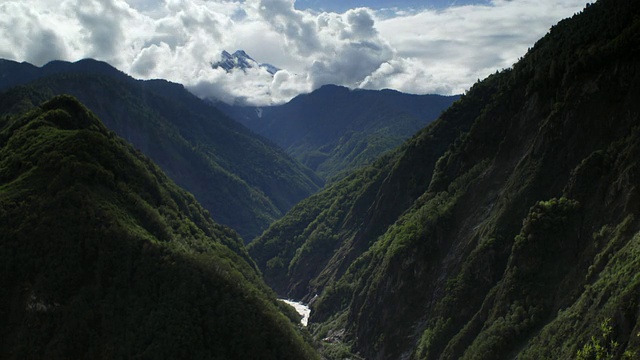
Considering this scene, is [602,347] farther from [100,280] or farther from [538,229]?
[100,280]

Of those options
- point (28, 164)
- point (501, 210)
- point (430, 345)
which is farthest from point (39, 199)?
point (501, 210)

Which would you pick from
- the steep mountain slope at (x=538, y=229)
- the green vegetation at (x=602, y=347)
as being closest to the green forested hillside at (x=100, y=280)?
the steep mountain slope at (x=538, y=229)

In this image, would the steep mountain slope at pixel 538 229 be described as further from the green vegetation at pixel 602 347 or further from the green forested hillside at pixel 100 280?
the green forested hillside at pixel 100 280

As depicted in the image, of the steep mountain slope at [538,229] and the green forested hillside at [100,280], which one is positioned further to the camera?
the green forested hillside at [100,280]

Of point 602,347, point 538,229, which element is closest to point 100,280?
point 538,229

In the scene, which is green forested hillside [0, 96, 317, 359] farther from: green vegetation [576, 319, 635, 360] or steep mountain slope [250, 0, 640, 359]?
green vegetation [576, 319, 635, 360]

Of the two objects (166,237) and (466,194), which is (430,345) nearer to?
(466,194)

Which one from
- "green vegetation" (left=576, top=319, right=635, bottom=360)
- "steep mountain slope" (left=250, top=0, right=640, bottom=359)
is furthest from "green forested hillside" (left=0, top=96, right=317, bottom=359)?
"green vegetation" (left=576, top=319, right=635, bottom=360)
